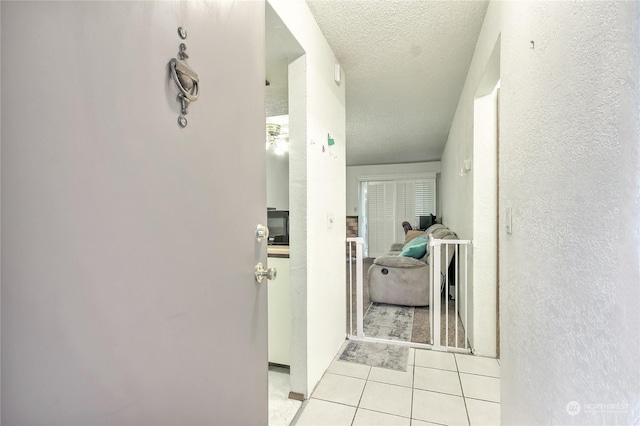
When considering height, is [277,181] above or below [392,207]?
above

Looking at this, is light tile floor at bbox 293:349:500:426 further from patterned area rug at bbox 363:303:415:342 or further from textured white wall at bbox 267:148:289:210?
textured white wall at bbox 267:148:289:210

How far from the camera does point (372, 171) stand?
691 centimetres

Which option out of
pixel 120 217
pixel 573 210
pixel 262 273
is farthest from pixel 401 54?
pixel 120 217

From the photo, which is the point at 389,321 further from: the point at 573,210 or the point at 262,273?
the point at 573,210

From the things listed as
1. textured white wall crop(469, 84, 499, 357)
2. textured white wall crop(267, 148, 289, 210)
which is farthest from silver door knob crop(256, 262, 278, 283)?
textured white wall crop(267, 148, 289, 210)

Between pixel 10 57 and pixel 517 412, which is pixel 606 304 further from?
pixel 10 57

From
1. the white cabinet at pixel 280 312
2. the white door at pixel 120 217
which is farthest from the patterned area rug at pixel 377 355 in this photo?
the white door at pixel 120 217

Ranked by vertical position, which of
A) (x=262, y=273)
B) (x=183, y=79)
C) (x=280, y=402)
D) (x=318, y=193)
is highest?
(x=183, y=79)

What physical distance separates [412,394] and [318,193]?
52.8 inches

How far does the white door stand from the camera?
40 centimetres

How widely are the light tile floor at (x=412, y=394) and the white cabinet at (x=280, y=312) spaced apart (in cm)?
34

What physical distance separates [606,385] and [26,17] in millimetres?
1154

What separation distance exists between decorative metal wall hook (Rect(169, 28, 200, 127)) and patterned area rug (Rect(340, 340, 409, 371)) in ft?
6.84

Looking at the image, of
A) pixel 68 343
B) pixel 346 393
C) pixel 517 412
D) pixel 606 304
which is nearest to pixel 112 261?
pixel 68 343
